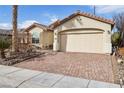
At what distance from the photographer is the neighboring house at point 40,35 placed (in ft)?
68.9

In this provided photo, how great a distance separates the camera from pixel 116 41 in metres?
23.7

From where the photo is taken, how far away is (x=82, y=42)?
16531 millimetres

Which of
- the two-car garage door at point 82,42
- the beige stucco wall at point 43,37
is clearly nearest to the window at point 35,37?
the beige stucco wall at point 43,37

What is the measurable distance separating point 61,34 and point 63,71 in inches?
379

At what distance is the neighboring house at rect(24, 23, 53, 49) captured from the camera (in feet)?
68.9

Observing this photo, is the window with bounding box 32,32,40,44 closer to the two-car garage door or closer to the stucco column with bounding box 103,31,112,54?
the two-car garage door

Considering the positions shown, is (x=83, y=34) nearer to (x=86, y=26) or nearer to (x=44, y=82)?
(x=86, y=26)

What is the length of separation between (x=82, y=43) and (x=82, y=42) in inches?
4.1

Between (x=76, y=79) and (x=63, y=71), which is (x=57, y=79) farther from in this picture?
(x=63, y=71)

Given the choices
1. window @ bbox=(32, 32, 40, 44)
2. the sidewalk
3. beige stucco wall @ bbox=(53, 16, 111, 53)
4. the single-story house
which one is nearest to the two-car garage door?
the single-story house

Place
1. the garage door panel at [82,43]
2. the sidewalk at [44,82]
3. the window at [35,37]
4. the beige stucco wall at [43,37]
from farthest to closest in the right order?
the window at [35,37], the beige stucco wall at [43,37], the garage door panel at [82,43], the sidewalk at [44,82]

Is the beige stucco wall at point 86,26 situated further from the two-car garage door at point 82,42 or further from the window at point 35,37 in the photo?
the window at point 35,37

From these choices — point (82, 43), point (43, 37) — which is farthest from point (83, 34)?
point (43, 37)
